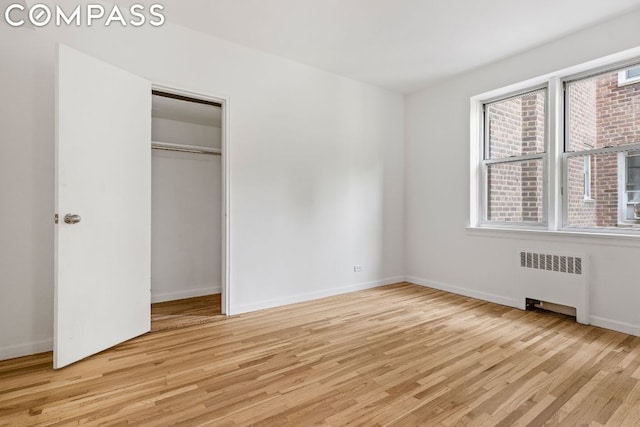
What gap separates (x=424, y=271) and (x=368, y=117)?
2319mm

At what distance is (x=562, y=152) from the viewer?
3502 millimetres

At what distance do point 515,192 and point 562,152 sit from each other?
0.65 m

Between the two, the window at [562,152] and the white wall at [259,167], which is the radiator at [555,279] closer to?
the window at [562,152]

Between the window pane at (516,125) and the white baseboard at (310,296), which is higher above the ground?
the window pane at (516,125)

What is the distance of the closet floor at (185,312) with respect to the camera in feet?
10.5

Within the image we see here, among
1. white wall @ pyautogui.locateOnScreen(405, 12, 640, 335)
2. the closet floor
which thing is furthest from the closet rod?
white wall @ pyautogui.locateOnScreen(405, 12, 640, 335)

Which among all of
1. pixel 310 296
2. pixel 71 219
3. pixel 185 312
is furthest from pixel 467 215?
pixel 71 219

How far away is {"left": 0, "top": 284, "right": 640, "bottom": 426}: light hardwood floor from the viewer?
178 cm

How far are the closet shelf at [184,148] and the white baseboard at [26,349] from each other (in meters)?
2.22

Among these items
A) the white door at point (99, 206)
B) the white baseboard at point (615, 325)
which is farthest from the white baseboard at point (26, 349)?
the white baseboard at point (615, 325)

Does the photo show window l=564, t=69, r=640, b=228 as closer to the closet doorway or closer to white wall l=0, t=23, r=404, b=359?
white wall l=0, t=23, r=404, b=359

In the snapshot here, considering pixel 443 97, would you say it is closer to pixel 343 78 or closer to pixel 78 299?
pixel 343 78

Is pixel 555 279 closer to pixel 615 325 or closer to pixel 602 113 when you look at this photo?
pixel 615 325

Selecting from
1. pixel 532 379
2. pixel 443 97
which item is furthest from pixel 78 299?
pixel 443 97
